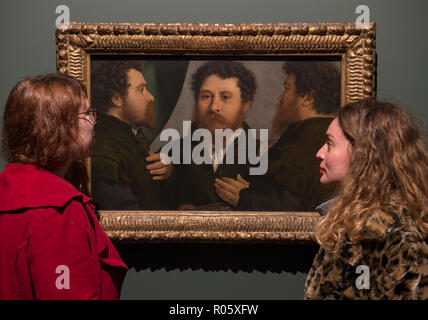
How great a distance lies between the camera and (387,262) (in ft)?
3.42

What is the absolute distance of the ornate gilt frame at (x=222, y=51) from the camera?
171 cm

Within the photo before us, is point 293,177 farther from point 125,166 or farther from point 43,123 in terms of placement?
point 43,123

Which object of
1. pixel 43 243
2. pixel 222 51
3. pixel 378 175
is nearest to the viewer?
pixel 43 243

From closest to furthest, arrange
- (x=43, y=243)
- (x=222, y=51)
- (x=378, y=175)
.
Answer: (x=43, y=243) < (x=378, y=175) < (x=222, y=51)

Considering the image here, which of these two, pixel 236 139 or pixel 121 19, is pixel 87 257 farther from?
pixel 121 19

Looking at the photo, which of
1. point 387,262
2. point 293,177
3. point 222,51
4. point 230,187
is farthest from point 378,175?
point 222,51

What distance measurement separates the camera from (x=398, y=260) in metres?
1.03

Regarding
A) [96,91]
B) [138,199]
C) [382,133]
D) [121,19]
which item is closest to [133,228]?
[138,199]

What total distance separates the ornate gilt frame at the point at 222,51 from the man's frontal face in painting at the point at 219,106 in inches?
6.0

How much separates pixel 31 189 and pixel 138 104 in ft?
2.49

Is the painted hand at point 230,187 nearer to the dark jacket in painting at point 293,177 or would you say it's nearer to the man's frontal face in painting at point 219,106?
the dark jacket in painting at point 293,177

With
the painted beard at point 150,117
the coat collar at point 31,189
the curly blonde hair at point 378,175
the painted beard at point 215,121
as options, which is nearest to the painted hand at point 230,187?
the painted beard at point 215,121

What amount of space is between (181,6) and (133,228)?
1020 millimetres

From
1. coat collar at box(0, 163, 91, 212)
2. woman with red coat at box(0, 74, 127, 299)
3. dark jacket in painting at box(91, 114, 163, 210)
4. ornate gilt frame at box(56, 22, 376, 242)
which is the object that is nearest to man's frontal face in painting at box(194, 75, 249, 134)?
ornate gilt frame at box(56, 22, 376, 242)
